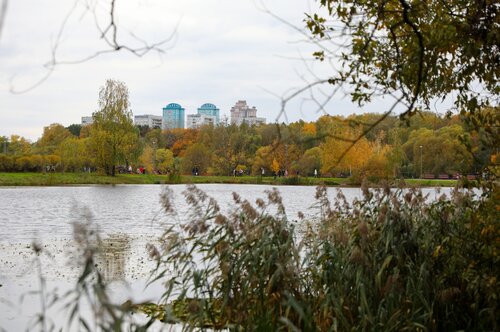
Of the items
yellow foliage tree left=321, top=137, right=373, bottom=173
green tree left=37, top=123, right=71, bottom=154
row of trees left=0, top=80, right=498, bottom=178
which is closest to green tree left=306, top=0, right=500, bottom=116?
row of trees left=0, top=80, right=498, bottom=178

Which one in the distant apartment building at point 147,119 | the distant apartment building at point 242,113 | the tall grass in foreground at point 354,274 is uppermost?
the distant apartment building at point 147,119

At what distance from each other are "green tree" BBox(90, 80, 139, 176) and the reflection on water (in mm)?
39968

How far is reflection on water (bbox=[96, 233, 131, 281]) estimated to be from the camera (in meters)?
9.62

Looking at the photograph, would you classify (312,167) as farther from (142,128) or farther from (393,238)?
(393,238)

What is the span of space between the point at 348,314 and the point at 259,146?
221 feet

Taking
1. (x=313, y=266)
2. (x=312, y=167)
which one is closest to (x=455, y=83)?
(x=313, y=266)

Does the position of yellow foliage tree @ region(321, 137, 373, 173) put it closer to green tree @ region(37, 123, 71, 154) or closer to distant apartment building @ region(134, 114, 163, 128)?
green tree @ region(37, 123, 71, 154)

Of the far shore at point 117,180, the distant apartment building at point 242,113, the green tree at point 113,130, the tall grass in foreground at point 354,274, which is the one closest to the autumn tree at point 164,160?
the distant apartment building at point 242,113

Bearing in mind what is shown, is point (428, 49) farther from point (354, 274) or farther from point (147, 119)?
point (147, 119)

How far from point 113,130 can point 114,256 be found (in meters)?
44.7

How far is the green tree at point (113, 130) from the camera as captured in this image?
54500 millimetres

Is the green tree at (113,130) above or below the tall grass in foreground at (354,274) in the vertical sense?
above

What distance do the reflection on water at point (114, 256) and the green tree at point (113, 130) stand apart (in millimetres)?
39968

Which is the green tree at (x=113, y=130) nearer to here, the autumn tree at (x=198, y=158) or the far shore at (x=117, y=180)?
the far shore at (x=117, y=180)
